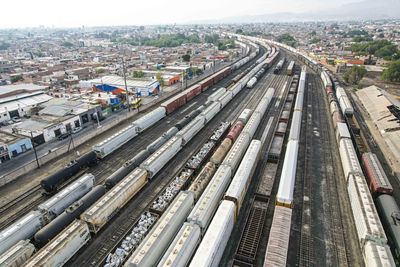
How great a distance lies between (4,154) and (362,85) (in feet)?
353

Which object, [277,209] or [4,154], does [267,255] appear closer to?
[277,209]

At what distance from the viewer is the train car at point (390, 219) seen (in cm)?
2443

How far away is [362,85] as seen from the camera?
87.2 m

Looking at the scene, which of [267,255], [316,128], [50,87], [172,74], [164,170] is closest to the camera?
[267,255]

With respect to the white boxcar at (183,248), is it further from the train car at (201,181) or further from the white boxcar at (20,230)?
the white boxcar at (20,230)

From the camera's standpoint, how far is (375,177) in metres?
32.9

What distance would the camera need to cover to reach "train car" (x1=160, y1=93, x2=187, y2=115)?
6325 centimetres

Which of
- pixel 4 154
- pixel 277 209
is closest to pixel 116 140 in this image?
pixel 4 154

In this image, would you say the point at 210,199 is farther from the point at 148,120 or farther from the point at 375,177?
the point at 148,120

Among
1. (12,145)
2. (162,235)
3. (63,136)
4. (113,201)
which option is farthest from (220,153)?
(12,145)

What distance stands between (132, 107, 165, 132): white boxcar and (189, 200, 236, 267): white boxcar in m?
31.5

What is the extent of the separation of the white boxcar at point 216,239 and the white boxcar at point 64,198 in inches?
759

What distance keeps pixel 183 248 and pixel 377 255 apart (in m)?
17.4

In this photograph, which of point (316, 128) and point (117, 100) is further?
point (117, 100)
